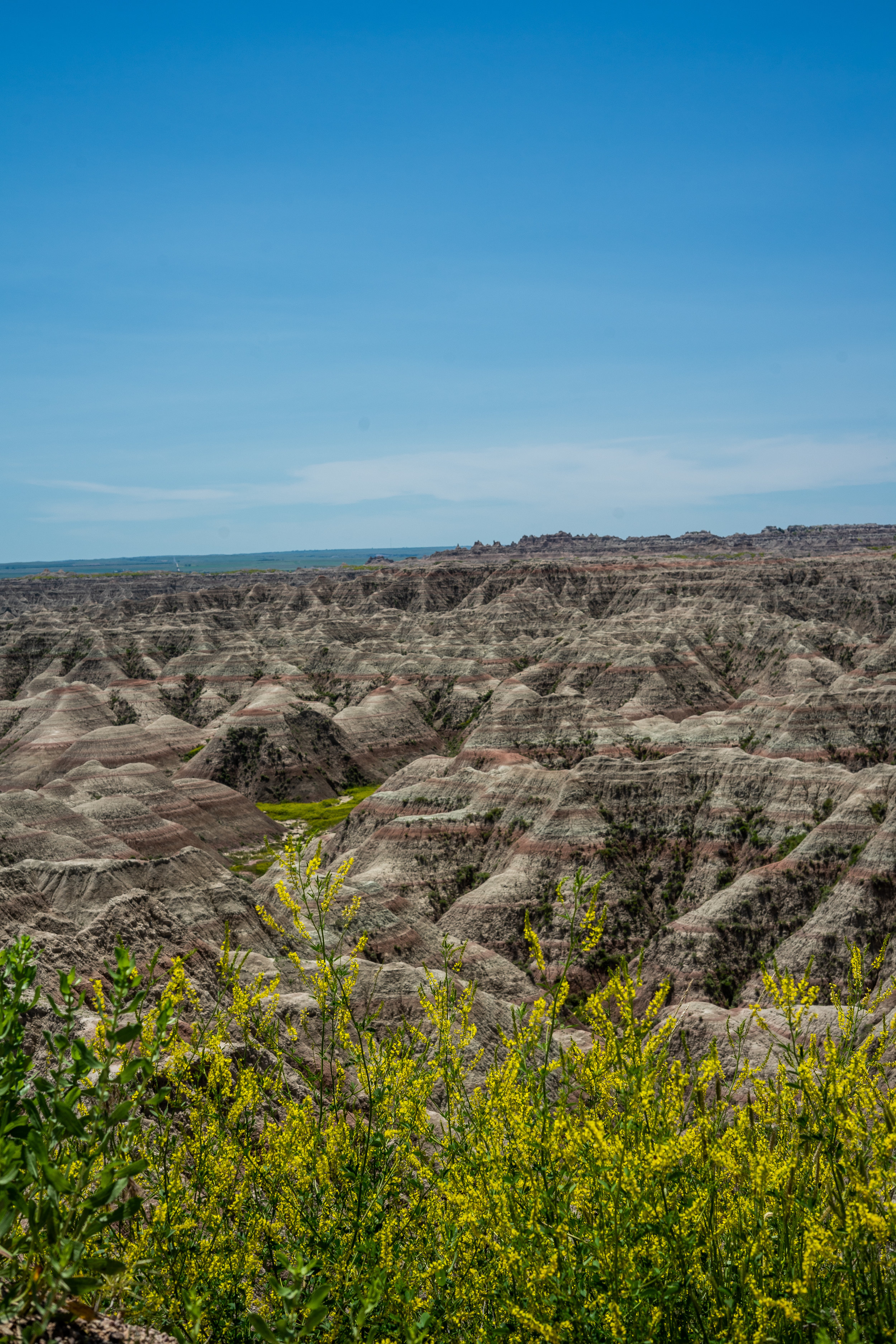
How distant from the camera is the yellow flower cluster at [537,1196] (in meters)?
6.87

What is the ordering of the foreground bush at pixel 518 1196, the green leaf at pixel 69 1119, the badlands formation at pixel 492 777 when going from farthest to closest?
the badlands formation at pixel 492 777 < the foreground bush at pixel 518 1196 < the green leaf at pixel 69 1119

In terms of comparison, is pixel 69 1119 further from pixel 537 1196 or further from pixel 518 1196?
pixel 518 1196

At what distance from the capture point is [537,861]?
191ft

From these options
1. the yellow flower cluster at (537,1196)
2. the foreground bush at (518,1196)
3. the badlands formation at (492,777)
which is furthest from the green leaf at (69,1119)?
the badlands formation at (492,777)

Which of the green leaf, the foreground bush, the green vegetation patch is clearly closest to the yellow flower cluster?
the foreground bush

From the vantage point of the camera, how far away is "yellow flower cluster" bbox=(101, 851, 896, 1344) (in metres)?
6.87

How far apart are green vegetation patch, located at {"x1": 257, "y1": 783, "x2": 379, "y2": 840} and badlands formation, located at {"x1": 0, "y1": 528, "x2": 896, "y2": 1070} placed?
7.69 feet

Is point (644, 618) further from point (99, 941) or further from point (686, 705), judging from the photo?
point (99, 941)

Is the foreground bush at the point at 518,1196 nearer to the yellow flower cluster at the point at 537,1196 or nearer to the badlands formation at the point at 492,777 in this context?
the yellow flower cluster at the point at 537,1196

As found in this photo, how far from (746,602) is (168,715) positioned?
338 ft

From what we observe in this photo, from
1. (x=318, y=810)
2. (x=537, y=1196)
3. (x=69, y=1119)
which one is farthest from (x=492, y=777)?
(x=69, y=1119)

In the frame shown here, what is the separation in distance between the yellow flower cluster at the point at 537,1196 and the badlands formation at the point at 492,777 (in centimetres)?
1205

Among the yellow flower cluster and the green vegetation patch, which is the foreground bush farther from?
the green vegetation patch

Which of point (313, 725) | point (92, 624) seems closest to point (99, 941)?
point (313, 725)
